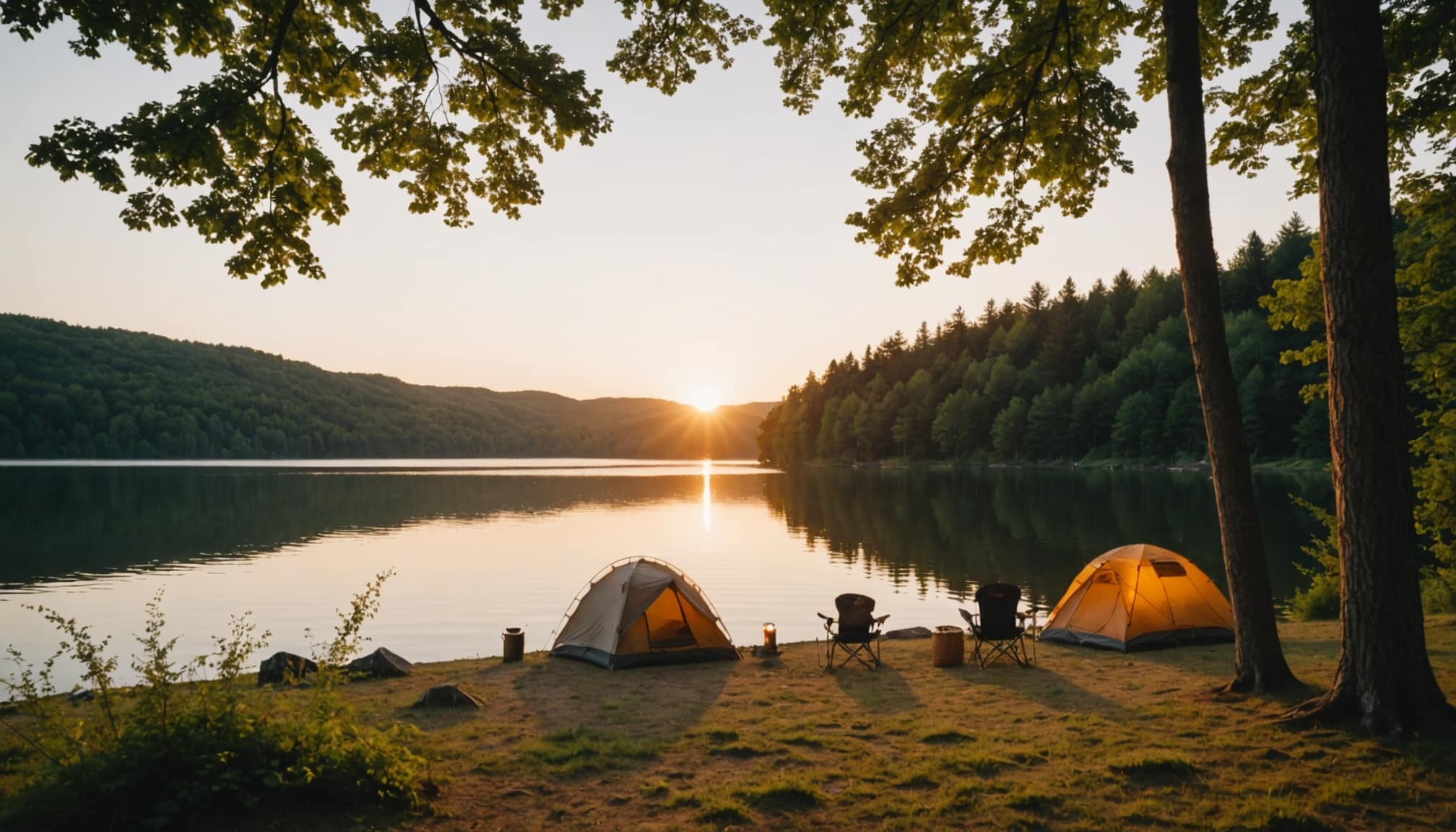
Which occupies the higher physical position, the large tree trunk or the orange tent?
the large tree trunk

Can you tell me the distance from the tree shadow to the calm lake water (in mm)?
5172

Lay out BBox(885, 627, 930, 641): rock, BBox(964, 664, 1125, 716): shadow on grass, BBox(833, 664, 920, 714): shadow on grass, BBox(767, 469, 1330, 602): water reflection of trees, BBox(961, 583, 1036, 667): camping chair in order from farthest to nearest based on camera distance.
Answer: BBox(767, 469, 1330, 602): water reflection of trees
BBox(885, 627, 930, 641): rock
BBox(961, 583, 1036, 667): camping chair
BBox(833, 664, 920, 714): shadow on grass
BBox(964, 664, 1125, 716): shadow on grass

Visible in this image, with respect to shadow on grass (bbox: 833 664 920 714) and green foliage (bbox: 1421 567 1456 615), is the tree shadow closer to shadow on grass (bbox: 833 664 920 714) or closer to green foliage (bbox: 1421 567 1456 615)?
shadow on grass (bbox: 833 664 920 714)

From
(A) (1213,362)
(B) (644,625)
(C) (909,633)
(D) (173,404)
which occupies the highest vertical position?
(D) (173,404)

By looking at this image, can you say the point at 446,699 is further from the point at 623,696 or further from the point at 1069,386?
the point at 1069,386

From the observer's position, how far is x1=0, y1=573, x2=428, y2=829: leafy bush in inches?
203

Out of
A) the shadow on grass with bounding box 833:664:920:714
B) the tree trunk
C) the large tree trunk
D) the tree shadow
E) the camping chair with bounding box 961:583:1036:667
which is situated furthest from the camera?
the camping chair with bounding box 961:583:1036:667

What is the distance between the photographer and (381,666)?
1187 cm

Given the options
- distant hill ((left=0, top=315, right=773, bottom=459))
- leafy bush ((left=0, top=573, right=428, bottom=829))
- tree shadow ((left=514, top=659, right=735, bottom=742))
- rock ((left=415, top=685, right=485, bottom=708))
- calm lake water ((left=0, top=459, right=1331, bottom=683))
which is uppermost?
distant hill ((left=0, top=315, right=773, bottom=459))

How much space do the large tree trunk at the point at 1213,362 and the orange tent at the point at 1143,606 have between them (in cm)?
442

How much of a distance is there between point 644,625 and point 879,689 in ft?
13.0

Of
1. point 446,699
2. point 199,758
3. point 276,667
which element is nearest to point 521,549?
point 276,667

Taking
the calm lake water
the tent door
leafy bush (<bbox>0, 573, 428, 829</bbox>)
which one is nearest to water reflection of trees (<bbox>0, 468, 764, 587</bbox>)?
the calm lake water

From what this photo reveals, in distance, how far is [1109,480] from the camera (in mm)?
65688
